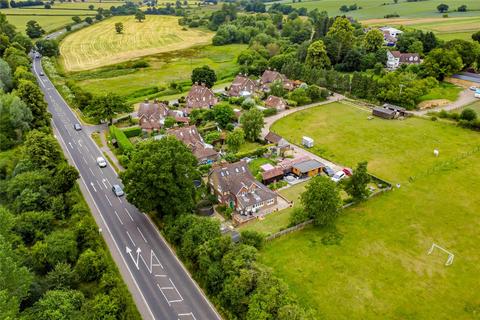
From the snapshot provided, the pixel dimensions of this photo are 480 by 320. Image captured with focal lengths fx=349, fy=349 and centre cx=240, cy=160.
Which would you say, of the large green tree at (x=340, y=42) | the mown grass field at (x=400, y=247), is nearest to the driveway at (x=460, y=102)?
the mown grass field at (x=400, y=247)

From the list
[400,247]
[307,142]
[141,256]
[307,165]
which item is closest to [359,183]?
[400,247]

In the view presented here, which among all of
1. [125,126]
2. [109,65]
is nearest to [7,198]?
[125,126]

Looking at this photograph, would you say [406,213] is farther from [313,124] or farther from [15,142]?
[15,142]

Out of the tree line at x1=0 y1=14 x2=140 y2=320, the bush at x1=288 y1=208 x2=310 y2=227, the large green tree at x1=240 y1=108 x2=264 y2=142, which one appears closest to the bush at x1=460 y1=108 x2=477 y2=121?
the large green tree at x1=240 y1=108 x2=264 y2=142

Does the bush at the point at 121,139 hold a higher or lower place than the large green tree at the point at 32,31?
lower

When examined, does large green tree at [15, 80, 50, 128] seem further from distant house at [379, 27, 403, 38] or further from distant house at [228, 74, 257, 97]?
Answer: distant house at [379, 27, 403, 38]

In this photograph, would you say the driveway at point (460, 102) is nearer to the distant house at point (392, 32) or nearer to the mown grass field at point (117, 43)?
the distant house at point (392, 32)

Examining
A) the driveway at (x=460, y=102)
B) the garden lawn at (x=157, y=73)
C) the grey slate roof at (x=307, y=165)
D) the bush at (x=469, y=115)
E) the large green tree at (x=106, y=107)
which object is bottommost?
the driveway at (x=460, y=102)
